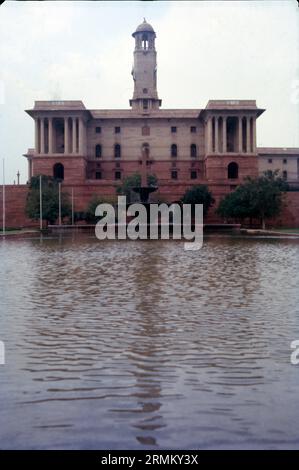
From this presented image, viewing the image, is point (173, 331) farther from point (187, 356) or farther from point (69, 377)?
point (69, 377)

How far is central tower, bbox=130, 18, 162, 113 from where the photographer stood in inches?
3312

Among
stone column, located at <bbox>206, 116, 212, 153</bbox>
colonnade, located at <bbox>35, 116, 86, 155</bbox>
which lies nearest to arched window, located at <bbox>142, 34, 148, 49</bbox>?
colonnade, located at <bbox>35, 116, 86, 155</bbox>

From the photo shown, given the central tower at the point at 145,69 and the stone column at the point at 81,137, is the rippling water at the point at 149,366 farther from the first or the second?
the central tower at the point at 145,69

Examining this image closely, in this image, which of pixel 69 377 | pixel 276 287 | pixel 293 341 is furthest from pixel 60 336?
pixel 276 287

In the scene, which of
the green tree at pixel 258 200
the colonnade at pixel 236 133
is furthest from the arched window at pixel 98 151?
the green tree at pixel 258 200

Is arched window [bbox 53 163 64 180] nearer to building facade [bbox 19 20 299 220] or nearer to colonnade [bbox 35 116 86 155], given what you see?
building facade [bbox 19 20 299 220]

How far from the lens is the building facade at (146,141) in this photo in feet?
251

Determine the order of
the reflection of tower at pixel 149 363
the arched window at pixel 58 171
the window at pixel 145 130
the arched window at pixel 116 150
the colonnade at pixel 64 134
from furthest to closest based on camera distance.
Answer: the arched window at pixel 116 150 < the window at pixel 145 130 < the arched window at pixel 58 171 < the colonnade at pixel 64 134 < the reflection of tower at pixel 149 363

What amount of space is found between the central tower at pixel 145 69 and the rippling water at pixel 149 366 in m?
74.6

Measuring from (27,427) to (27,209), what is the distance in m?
56.5

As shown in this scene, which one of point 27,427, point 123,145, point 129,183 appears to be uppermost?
point 123,145

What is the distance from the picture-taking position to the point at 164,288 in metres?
12.1

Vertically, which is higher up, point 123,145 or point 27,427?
point 123,145

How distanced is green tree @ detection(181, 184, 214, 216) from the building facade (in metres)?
5.18
